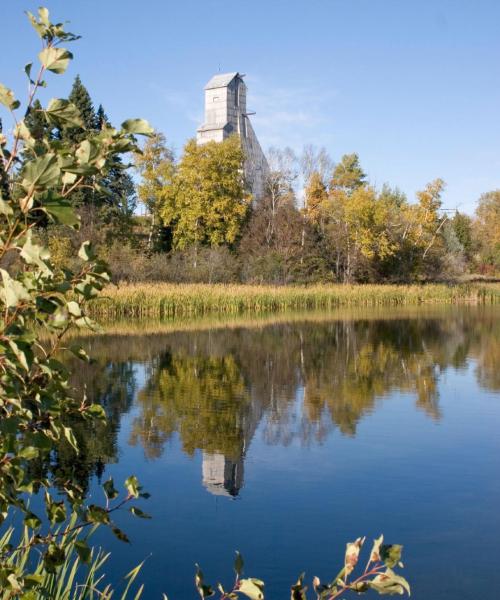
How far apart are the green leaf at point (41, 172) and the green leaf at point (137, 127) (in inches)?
9.3

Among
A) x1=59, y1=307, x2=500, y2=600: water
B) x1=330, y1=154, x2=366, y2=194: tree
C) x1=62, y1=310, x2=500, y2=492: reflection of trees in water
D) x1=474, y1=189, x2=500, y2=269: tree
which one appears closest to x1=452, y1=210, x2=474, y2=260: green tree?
x1=474, y1=189, x2=500, y2=269: tree

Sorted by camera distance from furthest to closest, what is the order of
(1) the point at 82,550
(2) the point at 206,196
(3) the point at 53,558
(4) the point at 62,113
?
(2) the point at 206,196 < (3) the point at 53,558 < (1) the point at 82,550 < (4) the point at 62,113

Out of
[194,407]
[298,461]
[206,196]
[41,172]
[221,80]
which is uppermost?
[221,80]

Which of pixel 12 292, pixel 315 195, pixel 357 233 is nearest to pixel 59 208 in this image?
pixel 12 292

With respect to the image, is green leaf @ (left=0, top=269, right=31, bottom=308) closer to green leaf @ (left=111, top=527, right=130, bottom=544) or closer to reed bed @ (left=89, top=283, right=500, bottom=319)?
green leaf @ (left=111, top=527, right=130, bottom=544)

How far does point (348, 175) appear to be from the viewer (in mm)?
49375

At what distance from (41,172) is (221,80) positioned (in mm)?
49695

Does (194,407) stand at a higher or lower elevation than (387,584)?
lower

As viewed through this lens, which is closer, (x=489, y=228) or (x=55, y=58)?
(x=55, y=58)

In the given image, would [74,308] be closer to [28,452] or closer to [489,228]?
[28,452]

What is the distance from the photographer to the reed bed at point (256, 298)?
993 inches

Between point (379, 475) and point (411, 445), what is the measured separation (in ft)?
4.17

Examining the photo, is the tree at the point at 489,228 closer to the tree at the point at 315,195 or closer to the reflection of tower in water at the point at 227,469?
the tree at the point at 315,195

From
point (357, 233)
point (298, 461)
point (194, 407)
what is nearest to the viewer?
point (298, 461)
